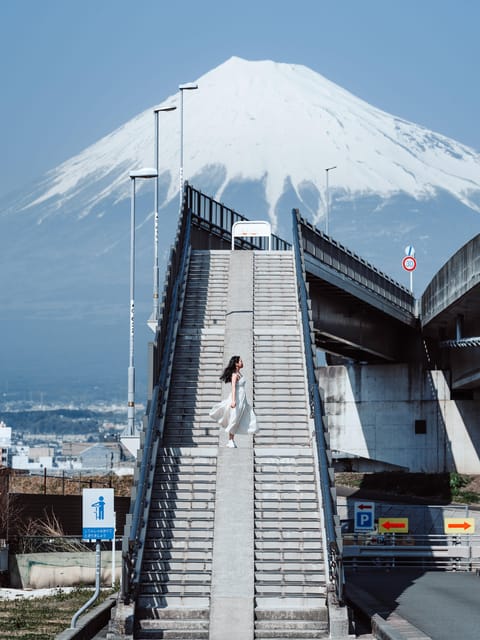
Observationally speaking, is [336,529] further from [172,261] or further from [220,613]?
[172,261]

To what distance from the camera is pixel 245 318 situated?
33156 mm

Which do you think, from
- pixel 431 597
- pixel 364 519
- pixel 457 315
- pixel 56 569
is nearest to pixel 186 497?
pixel 431 597

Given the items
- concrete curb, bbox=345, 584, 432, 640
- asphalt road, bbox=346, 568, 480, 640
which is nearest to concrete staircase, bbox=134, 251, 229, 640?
concrete curb, bbox=345, 584, 432, 640

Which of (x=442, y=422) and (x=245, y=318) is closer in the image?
(x=245, y=318)

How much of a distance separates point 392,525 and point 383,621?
20265 mm

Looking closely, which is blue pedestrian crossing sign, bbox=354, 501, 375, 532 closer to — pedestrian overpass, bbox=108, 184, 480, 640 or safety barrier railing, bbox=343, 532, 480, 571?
safety barrier railing, bbox=343, 532, 480, 571

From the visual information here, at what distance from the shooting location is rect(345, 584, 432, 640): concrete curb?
1945cm

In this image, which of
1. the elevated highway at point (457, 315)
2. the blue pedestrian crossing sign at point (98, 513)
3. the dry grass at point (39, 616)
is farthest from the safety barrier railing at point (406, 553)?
the blue pedestrian crossing sign at point (98, 513)

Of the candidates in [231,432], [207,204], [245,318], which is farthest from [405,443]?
[231,432]

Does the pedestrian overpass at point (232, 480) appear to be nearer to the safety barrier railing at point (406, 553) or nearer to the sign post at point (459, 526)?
the safety barrier railing at point (406, 553)

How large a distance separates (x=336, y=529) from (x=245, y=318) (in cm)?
1193

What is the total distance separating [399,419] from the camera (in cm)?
6694

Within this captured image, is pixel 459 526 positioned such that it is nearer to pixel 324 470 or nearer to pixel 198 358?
pixel 198 358

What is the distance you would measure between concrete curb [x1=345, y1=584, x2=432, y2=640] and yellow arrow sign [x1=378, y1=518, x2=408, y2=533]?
15.3 m
